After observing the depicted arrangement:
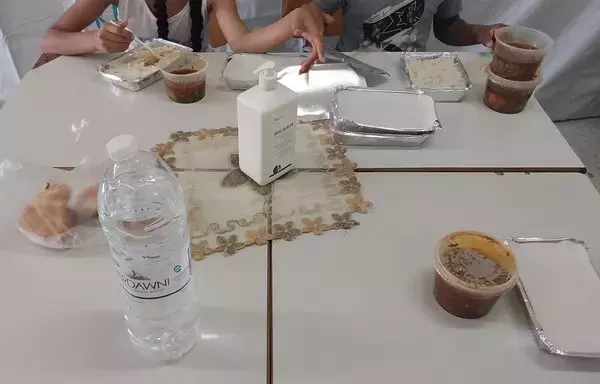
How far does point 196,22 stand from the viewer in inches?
62.2

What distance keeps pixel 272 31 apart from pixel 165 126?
1.40 feet

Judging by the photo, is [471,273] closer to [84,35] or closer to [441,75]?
[441,75]

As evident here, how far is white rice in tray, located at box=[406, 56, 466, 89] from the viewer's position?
4.04ft

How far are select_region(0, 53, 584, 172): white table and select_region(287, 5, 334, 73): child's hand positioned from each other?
6.8 inches

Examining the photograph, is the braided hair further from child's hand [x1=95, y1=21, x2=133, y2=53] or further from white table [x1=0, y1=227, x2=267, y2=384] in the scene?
white table [x1=0, y1=227, x2=267, y2=384]

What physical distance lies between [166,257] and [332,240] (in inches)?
12.2

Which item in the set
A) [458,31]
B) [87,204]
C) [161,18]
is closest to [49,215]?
[87,204]

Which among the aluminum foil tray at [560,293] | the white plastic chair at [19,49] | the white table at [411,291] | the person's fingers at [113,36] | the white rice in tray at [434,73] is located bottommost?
the white plastic chair at [19,49]

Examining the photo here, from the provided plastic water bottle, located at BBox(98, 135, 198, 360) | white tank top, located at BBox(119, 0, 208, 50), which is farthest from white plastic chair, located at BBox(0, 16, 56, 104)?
plastic water bottle, located at BBox(98, 135, 198, 360)

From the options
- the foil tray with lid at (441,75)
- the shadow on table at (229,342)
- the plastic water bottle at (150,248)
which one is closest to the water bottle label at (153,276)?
the plastic water bottle at (150,248)

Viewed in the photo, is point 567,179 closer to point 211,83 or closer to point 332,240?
point 332,240

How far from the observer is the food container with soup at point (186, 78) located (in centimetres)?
115

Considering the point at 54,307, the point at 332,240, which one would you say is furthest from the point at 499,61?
the point at 54,307

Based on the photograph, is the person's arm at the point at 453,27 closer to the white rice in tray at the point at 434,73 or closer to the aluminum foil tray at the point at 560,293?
the white rice in tray at the point at 434,73
